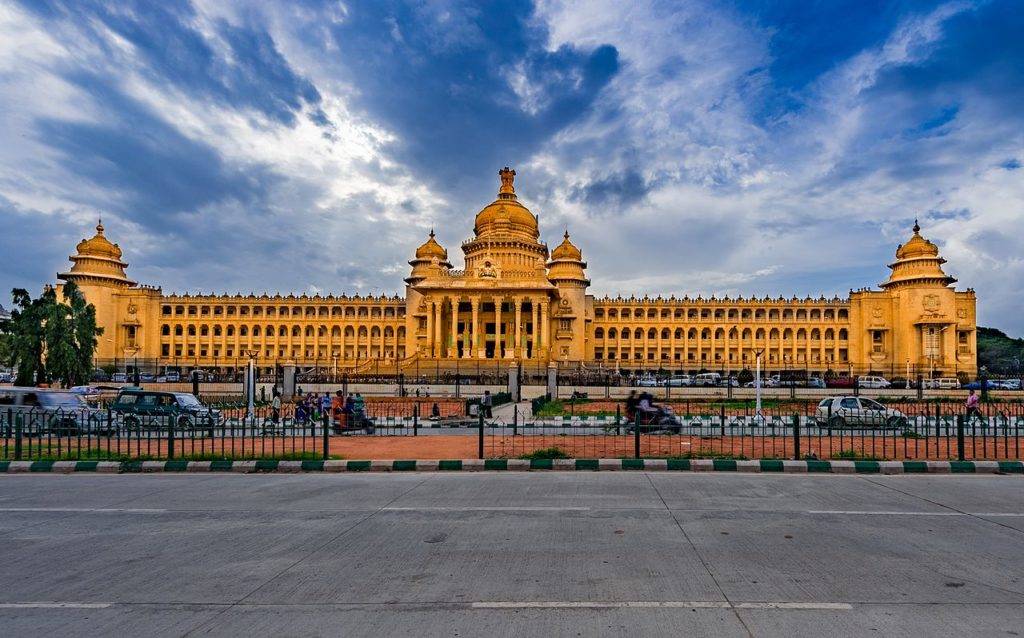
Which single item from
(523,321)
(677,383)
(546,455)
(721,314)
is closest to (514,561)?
(546,455)

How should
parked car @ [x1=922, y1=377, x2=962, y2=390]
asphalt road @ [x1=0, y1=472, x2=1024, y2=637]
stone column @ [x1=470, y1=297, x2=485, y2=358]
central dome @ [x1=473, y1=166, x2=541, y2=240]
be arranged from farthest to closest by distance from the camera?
central dome @ [x1=473, y1=166, x2=541, y2=240] < stone column @ [x1=470, y1=297, x2=485, y2=358] < parked car @ [x1=922, y1=377, x2=962, y2=390] < asphalt road @ [x1=0, y1=472, x2=1024, y2=637]

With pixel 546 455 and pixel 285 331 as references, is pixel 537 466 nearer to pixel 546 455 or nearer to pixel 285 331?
pixel 546 455

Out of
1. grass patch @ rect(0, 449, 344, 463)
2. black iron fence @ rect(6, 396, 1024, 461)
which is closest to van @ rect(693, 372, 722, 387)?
black iron fence @ rect(6, 396, 1024, 461)

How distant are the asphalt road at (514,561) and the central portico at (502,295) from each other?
51.8m

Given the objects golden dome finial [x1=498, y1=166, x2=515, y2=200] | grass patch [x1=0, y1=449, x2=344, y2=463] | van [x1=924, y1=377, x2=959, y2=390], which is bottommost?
grass patch [x1=0, y1=449, x2=344, y2=463]

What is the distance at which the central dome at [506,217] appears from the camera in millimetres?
79188

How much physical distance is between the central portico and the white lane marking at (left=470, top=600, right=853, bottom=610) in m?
56.6

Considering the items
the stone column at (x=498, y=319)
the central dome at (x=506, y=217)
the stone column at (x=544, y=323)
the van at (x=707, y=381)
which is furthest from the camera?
the central dome at (x=506, y=217)

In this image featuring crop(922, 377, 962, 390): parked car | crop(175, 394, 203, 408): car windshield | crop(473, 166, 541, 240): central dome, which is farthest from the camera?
crop(473, 166, 541, 240): central dome

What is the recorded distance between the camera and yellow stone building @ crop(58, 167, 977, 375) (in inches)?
2825

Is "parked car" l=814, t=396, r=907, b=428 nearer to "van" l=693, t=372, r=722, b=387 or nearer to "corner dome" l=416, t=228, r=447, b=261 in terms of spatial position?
"van" l=693, t=372, r=722, b=387

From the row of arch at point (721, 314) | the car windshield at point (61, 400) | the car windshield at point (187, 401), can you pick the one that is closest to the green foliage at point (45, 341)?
the car windshield at point (61, 400)

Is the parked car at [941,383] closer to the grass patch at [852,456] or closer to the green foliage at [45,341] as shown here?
the grass patch at [852,456]

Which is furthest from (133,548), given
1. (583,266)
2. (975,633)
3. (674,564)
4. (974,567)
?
(583,266)
